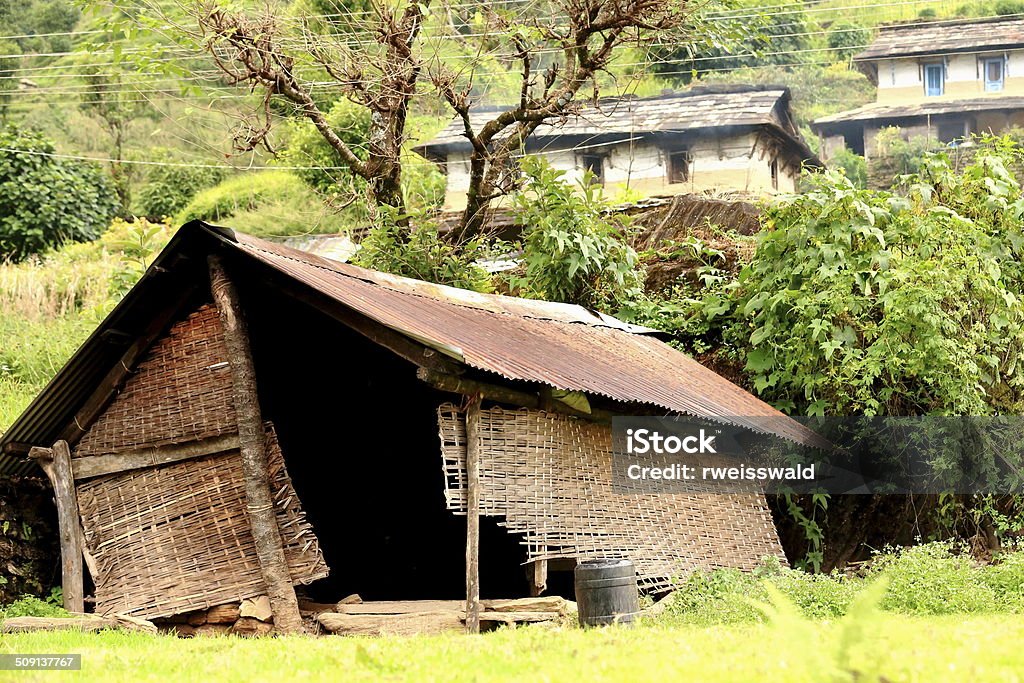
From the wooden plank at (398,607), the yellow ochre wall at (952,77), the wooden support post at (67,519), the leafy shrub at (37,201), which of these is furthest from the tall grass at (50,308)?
the yellow ochre wall at (952,77)

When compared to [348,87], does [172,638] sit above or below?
below

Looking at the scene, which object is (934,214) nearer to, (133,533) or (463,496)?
(463,496)

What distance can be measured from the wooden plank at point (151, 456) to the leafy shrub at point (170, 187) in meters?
25.3

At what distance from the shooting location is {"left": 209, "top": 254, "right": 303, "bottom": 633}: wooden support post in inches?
361

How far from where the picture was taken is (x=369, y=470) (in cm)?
1269

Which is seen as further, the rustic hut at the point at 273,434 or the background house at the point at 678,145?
the background house at the point at 678,145

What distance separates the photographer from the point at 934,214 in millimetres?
12641

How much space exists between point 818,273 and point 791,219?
0.98 m

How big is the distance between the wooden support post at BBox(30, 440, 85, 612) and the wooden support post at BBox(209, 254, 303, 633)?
1.74 m

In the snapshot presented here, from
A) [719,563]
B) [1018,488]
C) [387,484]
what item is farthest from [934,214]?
[387,484]

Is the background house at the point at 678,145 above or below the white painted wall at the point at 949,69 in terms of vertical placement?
below

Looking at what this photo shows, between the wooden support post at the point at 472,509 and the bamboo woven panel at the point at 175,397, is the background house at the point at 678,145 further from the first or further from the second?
the wooden support post at the point at 472,509
